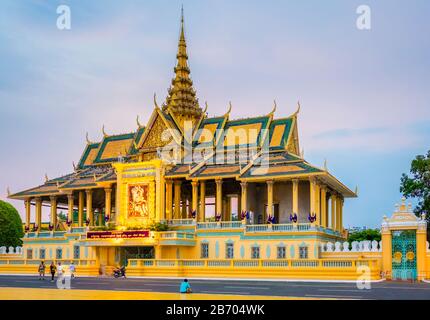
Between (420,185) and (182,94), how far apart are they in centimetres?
2053

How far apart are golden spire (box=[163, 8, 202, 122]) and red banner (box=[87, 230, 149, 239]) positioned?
1314cm

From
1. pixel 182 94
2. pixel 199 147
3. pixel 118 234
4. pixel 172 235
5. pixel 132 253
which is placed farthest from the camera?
pixel 182 94

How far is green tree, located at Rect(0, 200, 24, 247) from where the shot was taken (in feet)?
205

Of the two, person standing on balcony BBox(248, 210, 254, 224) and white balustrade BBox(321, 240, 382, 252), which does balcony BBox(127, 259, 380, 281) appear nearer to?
white balustrade BBox(321, 240, 382, 252)

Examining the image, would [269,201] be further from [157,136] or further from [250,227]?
[157,136]

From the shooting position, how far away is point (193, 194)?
145ft

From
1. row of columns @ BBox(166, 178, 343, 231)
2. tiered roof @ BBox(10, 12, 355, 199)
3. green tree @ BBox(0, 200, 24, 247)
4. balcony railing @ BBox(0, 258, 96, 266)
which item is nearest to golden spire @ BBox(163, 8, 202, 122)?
tiered roof @ BBox(10, 12, 355, 199)

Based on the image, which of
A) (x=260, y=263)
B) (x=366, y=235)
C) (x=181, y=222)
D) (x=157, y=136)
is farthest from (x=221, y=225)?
(x=366, y=235)

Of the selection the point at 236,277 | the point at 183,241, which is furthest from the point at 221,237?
the point at 236,277

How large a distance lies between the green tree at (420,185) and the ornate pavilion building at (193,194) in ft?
14.6

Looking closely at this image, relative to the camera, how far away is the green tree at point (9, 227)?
2457 inches

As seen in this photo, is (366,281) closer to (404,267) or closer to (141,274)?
(404,267)

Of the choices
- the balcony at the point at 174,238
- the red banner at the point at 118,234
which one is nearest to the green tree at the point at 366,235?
the balcony at the point at 174,238
